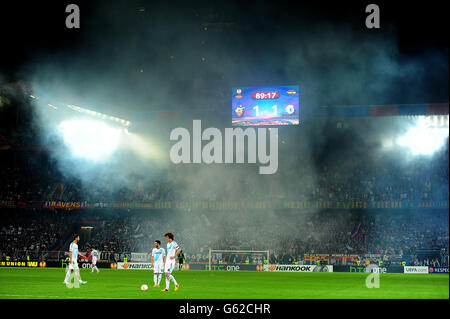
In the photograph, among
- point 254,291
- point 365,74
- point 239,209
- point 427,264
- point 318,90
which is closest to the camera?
point 254,291

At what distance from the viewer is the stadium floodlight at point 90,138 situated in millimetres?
36250

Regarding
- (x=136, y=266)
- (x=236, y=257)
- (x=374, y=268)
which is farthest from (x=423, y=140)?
(x=136, y=266)

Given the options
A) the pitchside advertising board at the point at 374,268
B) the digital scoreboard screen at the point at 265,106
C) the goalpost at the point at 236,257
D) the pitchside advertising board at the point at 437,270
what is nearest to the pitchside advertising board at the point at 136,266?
the goalpost at the point at 236,257

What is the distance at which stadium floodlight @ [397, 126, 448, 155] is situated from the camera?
3694 centimetres

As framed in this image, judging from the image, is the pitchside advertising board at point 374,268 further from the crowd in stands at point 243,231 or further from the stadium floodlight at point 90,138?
the stadium floodlight at point 90,138

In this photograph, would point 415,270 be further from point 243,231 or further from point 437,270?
point 243,231

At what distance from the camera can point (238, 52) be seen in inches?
1176

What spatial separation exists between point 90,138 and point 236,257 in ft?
48.1

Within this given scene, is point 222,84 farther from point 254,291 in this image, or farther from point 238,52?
point 254,291

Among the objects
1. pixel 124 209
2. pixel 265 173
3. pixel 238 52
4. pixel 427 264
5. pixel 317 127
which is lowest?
pixel 427 264

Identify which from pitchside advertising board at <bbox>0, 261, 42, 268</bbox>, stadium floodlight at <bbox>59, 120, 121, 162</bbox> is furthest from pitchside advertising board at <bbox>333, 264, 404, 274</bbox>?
stadium floodlight at <bbox>59, 120, 121, 162</bbox>

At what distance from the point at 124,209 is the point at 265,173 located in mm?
11594

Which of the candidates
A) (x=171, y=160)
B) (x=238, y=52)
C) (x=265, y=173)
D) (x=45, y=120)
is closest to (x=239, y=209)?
(x=265, y=173)

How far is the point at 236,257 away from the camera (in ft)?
103
